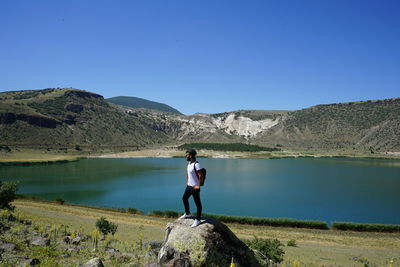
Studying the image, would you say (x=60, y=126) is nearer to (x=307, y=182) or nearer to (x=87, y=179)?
(x=87, y=179)

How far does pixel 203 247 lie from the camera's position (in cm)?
835

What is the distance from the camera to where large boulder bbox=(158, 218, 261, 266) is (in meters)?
8.27

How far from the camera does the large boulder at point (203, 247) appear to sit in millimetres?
8266

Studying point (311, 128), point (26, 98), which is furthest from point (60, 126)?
point (311, 128)

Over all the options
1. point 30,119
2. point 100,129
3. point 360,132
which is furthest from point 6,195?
point 360,132

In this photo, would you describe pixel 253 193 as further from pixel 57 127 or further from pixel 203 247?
pixel 57 127

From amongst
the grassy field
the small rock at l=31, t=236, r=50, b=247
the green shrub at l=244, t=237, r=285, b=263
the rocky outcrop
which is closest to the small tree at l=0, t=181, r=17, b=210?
the grassy field

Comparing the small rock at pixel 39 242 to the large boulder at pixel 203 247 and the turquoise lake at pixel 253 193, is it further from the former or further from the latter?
the turquoise lake at pixel 253 193

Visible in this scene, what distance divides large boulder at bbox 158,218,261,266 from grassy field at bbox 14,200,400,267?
864cm

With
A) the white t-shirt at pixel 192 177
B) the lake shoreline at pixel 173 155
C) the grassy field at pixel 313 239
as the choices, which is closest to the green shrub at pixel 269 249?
the grassy field at pixel 313 239

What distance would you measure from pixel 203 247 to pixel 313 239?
25833mm

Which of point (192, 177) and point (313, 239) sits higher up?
point (192, 177)

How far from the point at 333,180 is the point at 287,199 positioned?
98.0 ft

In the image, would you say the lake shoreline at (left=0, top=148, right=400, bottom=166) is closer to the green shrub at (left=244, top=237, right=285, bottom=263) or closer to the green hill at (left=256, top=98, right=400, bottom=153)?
the green hill at (left=256, top=98, right=400, bottom=153)
